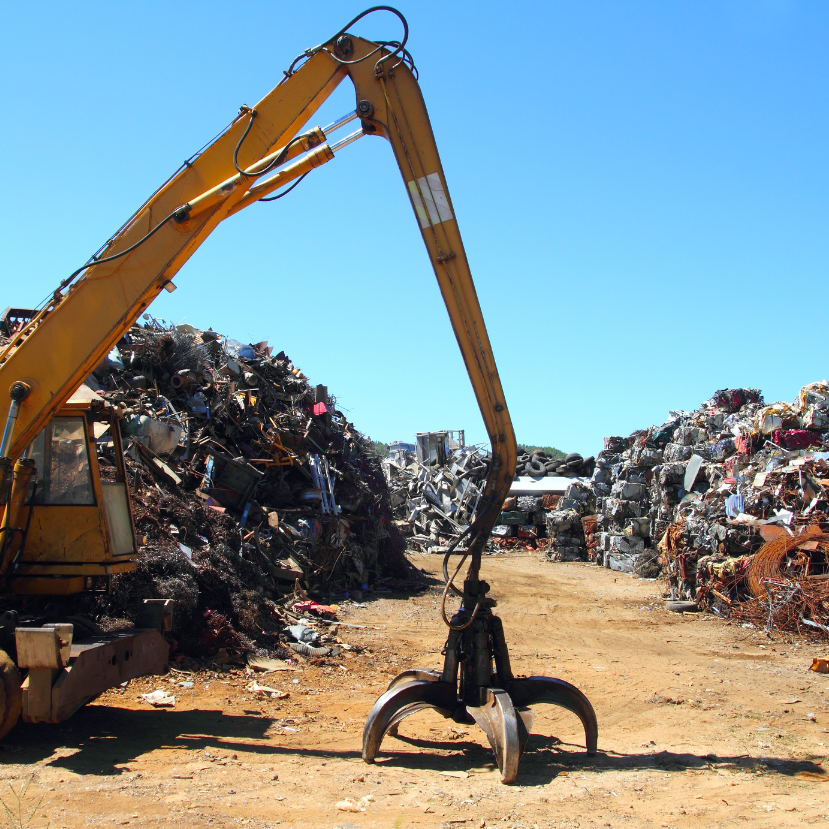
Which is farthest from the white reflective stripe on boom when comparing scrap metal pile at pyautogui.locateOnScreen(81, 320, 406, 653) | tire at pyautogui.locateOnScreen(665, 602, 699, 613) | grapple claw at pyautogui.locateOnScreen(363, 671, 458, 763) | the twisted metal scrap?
tire at pyautogui.locateOnScreen(665, 602, 699, 613)

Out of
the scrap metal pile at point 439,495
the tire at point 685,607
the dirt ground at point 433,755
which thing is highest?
the scrap metal pile at point 439,495

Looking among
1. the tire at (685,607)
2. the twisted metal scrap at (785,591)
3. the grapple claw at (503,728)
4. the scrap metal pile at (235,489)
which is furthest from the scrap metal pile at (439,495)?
the grapple claw at (503,728)

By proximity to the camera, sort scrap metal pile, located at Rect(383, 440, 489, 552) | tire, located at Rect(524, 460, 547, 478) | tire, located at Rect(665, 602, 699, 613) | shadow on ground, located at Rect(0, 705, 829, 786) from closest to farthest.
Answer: shadow on ground, located at Rect(0, 705, 829, 786) → tire, located at Rect(665, 602, 699, 613) → scrap metal pile, located at Rect(383, 440, 489, 552) → tire, located at Rect(524, 460, 547, 478)

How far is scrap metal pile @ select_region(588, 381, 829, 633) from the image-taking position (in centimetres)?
1040

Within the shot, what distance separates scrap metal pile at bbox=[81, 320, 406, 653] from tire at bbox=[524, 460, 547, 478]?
12188 millimetres

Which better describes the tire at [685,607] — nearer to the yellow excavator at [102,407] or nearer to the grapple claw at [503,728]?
the yellow excavator at [102,407]

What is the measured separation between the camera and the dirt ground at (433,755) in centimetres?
424

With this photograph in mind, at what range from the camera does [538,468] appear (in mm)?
29094

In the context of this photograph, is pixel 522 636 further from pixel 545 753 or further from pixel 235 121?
pixel 235 121

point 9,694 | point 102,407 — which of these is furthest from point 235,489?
point 9,694

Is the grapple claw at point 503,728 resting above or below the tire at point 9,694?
below

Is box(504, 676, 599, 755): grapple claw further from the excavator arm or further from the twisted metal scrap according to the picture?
the twisted metal scrap

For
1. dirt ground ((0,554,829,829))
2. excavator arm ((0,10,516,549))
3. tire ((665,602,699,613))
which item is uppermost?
excavator arm ((0,10,516,549))

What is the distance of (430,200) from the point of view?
5309 mm
